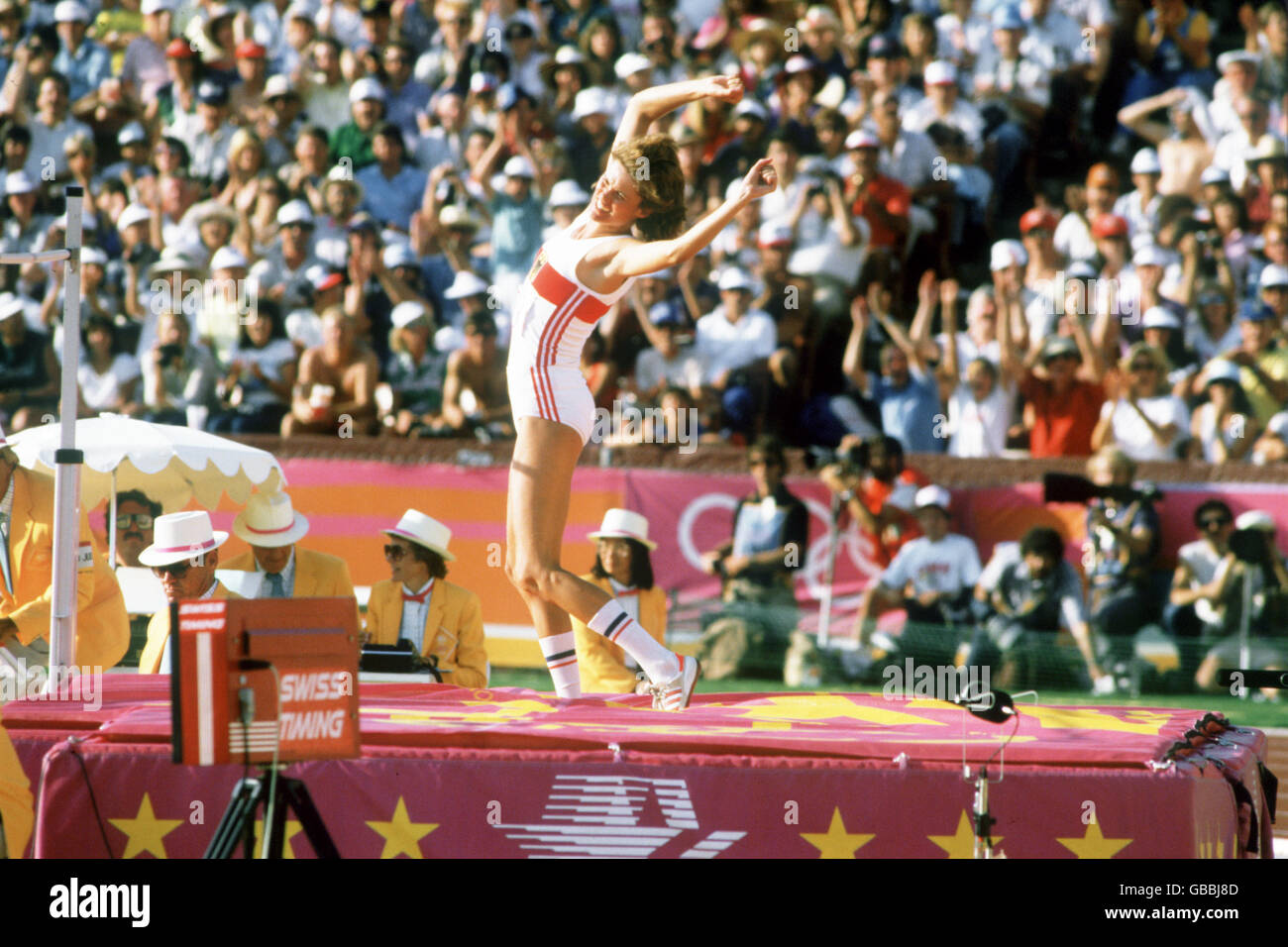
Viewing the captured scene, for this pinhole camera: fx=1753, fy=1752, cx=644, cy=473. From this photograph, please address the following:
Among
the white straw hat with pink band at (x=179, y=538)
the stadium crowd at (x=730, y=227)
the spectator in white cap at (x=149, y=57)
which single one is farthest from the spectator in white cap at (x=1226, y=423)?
the spectator in white cap at (x=149, y=57)

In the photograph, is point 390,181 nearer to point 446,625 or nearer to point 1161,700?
point 446,625

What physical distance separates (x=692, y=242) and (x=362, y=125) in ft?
25.8

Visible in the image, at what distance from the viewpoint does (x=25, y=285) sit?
12.5m

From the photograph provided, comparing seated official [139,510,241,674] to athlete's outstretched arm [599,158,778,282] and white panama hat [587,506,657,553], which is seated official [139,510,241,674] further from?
athlete's outstretched arm [599,158,778,282]

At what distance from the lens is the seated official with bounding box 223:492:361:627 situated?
24.3ft

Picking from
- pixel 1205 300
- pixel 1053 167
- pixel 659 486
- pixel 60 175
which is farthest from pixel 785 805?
pixel 60 175

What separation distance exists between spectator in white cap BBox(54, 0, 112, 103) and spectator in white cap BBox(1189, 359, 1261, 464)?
28.5 feet

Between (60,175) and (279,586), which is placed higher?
(60,175)

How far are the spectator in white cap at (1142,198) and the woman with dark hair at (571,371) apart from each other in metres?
5.57

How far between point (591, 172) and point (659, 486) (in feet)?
8.84

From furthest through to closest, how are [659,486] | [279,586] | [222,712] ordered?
[659,486] → [279,586] → [222,712]

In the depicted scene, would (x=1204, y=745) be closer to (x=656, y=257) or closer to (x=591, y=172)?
(x=656, y=257)

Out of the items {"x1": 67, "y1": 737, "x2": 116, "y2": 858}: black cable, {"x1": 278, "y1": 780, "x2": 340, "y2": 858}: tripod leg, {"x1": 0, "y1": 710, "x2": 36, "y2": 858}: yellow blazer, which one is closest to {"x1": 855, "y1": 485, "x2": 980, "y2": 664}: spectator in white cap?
{"x1": 67, "y1": 737, "x2": 116, "y2": 858}: black cable

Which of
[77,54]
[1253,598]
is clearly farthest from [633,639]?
[77,54]
